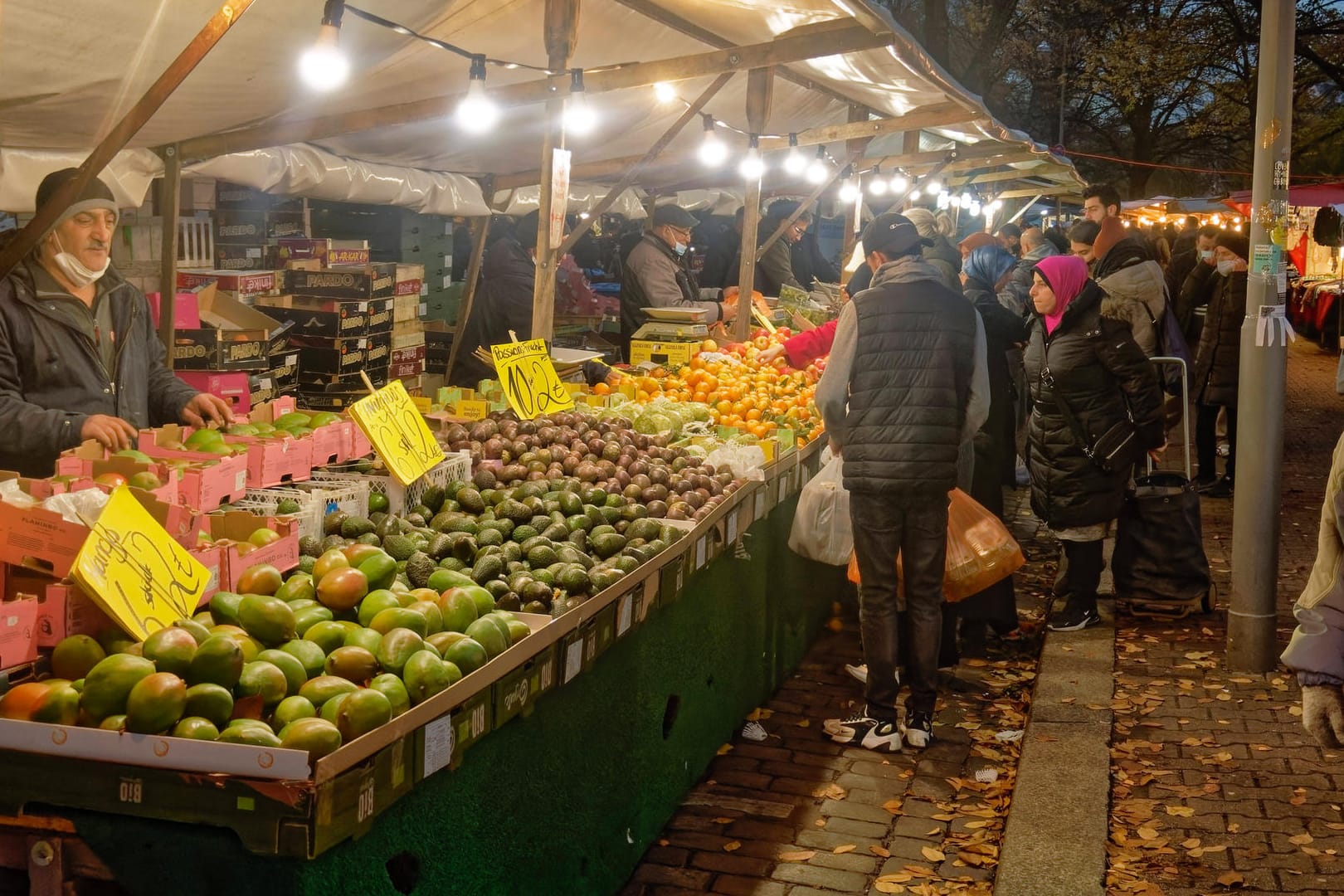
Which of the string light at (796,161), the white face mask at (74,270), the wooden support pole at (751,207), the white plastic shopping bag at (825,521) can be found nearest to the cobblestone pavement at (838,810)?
the white plastic shopping bag at (825,521)

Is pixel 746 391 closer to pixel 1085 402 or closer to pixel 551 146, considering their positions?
pixel 551 146

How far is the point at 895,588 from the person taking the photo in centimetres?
567

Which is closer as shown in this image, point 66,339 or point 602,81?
point 66,339

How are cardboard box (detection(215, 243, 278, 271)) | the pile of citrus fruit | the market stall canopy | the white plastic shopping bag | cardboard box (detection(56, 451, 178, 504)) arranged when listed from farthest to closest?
1. cardboard box (detection(215, 243, 278, 271))
2. the pile of citrus fruit
3. the white plastic shopping bag
4. the market stall canopy
5. cardboard box (detection(56, 451, 178, 504))

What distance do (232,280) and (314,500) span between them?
5289 mm

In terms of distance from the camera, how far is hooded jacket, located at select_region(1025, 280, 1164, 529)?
22.3ft

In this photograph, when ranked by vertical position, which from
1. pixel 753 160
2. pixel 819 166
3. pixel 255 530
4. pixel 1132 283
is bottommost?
pixel 255 530

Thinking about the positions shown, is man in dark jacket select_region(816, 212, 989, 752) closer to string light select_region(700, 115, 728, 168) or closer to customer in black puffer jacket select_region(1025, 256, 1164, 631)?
customer in black puffer jacket select_region(1025, 256, 1164, 631)

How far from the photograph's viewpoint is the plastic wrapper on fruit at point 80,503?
10.4 ft

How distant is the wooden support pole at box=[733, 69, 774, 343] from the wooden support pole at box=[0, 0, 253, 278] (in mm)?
6091

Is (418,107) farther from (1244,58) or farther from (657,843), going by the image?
(1244,58)

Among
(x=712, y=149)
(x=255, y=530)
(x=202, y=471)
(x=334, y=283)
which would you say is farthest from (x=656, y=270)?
(x=255, y=530)

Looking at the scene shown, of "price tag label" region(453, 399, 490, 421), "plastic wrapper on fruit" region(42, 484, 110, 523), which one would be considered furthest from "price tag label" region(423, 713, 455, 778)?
"price tag label" region(453, 399, 490, 421)

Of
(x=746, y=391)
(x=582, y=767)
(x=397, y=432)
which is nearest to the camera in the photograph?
(x=582, y=767)
